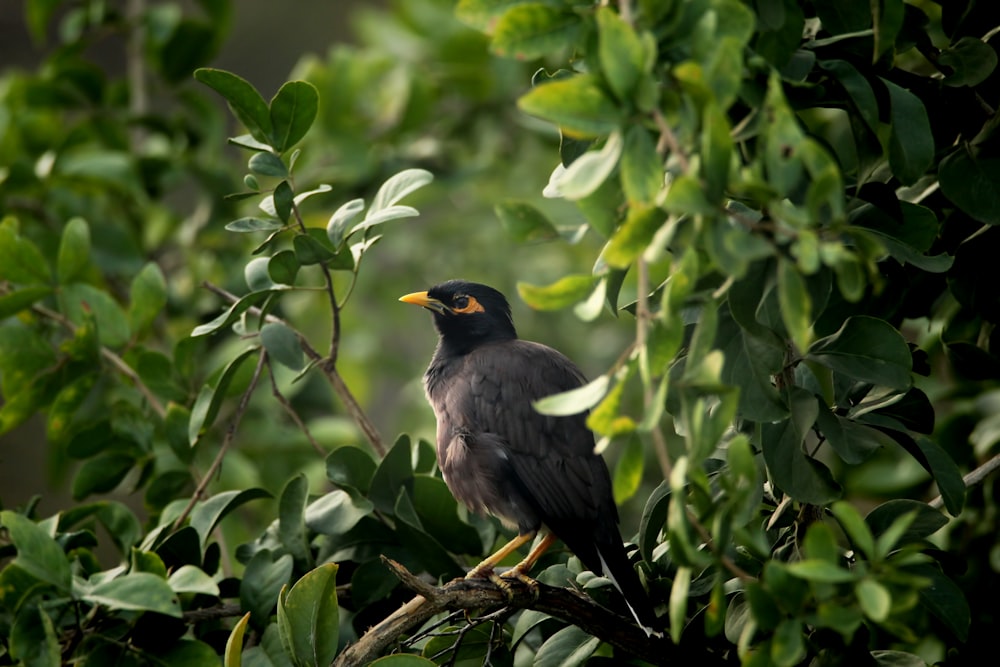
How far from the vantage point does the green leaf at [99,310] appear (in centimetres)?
290

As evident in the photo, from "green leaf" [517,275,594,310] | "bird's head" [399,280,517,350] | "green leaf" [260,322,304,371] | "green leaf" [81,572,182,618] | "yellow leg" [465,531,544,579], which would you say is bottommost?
"yellow leg" [465,531,544,579]

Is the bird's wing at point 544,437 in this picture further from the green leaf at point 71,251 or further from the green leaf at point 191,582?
the green leaf at point 71,251

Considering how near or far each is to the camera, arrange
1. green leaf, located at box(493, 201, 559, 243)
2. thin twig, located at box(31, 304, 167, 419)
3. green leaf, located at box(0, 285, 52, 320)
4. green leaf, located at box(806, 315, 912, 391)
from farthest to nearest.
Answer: thin twig, located at box(31, 304, 167, 419), green leaf, located at box(0, 285, 52, 320), green leaf, located at box(806, 315, 912, 391), green leaf, located at box(493, 201, 559, 243)

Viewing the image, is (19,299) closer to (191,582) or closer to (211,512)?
(211,512)

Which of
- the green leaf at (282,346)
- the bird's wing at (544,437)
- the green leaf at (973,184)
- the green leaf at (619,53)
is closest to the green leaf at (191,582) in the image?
the green leaf at (282,346)

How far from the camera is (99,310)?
9.52 feet

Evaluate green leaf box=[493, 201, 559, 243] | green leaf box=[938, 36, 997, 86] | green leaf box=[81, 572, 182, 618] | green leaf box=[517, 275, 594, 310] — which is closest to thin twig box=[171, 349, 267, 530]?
green leaf box=[81, 572, 182, 618]

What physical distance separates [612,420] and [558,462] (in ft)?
4.12

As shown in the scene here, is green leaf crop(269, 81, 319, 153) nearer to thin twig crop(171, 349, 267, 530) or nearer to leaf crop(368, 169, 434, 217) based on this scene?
leaf crop(368, 169, 434, 217)

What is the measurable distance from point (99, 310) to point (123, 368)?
20 centimetres

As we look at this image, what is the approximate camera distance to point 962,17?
6.83 ft

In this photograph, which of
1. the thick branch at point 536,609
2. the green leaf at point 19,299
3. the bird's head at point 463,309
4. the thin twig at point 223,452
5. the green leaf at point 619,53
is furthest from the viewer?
the bird's head at point 463,309

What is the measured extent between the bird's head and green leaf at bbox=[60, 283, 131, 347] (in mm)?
816

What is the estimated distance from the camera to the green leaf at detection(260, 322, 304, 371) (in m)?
2.25
